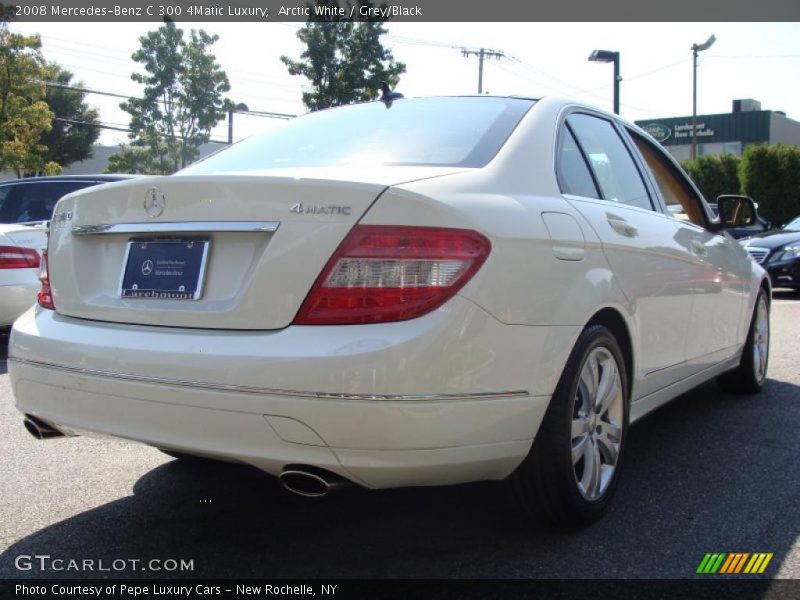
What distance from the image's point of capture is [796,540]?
282 cm

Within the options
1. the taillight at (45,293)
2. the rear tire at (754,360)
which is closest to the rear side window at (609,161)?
the rear tire at (754,360)

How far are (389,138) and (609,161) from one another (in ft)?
3.57

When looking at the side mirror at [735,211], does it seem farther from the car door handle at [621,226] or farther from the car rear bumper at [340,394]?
the car rear bumper at [340,394]

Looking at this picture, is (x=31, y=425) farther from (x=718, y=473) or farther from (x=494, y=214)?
(x=718, y=473)

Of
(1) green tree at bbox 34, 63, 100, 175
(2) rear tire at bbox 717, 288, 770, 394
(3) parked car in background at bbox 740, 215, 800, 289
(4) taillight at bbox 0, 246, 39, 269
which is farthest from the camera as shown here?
(1) green tree at bbox 34, 63, 100, 175

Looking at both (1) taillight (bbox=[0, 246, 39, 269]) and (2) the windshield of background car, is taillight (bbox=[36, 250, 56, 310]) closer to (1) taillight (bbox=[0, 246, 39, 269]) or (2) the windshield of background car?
(2) the windshield of background car

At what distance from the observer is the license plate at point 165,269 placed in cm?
248

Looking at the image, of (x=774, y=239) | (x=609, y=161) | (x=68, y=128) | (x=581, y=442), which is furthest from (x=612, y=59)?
(x=68, y=128)

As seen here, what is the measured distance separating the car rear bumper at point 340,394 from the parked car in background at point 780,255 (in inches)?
431

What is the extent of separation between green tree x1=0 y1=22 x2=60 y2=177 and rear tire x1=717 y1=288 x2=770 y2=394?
22871mm

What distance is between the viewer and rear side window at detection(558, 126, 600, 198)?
3.03 meters

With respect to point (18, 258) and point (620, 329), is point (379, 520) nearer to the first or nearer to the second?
point (620, 329)

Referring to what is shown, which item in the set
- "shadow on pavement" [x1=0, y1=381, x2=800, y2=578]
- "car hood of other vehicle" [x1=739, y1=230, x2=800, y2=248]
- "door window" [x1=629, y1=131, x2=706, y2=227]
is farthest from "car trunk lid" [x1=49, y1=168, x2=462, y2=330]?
"car hood of other vehicle" [x1=739, y1=230, x2=800, y2=248]

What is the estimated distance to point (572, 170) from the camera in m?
3.14
